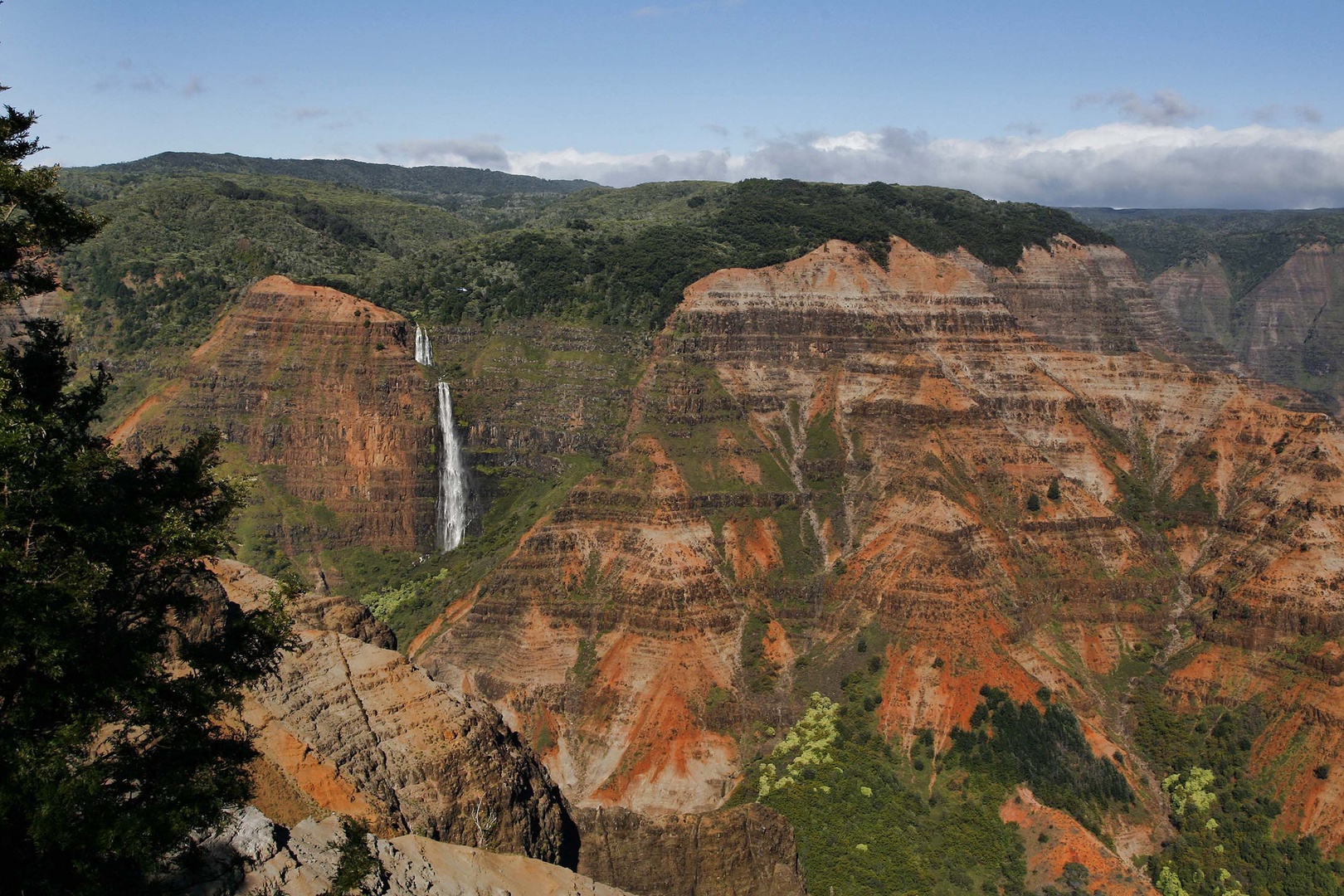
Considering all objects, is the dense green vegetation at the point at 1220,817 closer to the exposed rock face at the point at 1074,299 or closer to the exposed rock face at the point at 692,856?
the exposed rock face at the point at 692,856

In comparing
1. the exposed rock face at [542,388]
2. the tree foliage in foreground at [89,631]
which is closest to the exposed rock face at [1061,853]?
the exposed rock face at [542,388]

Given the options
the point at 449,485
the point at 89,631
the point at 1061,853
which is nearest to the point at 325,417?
the point at 449,485

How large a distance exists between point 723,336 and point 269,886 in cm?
7936

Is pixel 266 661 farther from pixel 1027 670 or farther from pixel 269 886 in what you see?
pixel 1027 670

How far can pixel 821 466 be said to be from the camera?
310 feet

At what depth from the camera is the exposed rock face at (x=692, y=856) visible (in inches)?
2047

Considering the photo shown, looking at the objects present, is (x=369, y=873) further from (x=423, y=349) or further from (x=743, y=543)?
(x=423, y=349)

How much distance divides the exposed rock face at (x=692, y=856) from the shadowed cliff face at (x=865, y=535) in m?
17.5

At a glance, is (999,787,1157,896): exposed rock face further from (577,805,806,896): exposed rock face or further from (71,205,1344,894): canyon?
(577,805,806,896): exposed rock face

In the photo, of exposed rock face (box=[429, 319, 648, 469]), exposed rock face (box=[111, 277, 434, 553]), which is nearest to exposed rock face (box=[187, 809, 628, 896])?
exposed rock face (box=[429, 319, 648, 469])

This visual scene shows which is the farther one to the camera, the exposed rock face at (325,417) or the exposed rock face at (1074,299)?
the exposed rock face at (1074,299)

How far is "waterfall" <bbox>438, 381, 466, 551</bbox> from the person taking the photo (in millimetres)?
105562

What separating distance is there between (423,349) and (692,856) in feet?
226

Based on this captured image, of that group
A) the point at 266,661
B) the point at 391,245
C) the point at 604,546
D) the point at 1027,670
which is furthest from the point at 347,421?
the point at 266,661
